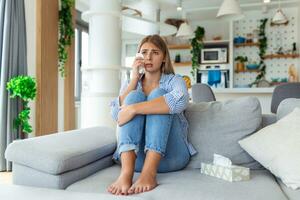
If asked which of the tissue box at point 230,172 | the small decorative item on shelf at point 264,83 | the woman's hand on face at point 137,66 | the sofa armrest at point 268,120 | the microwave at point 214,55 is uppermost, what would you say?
the microwave at point 214,55

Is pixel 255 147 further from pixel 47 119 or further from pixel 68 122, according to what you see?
pixel 68 122

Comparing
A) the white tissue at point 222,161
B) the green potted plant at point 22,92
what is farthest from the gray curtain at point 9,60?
the white tissue at point 222,161

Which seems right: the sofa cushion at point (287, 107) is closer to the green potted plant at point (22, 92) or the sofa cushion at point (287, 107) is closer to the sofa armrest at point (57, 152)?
the sofa armrest at point (57, 152)

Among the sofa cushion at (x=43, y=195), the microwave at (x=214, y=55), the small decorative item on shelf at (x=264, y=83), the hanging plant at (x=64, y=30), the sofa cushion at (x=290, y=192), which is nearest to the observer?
the sofa cushion at (x=43, y=195)

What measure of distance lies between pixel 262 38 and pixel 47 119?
4699 millimetres

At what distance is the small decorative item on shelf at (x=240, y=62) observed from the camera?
21.2 feet

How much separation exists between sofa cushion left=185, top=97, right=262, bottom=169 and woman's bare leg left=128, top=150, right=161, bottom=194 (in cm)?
33

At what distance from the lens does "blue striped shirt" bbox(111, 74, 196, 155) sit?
1.51 metres

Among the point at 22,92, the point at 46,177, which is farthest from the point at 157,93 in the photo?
the point at 22,92

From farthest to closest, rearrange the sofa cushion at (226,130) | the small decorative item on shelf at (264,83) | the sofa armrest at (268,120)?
1. the small decorative item on shelf at (264,83)
2. the sofa armrest at (268,120)
3. the sofa cushion at (226,130)

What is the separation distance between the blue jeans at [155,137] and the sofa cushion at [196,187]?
0.23ft

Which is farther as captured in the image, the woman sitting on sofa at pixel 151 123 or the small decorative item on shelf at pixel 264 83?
the small decorative item on shelf at pixel 264 83

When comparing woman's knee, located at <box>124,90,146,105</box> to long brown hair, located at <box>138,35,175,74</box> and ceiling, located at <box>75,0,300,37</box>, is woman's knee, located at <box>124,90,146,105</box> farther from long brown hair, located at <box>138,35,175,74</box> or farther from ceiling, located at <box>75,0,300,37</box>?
ceiling, located at <box>75,0,300,37</box>

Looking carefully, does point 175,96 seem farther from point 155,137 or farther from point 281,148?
point 281,148
